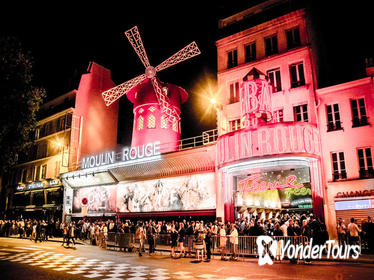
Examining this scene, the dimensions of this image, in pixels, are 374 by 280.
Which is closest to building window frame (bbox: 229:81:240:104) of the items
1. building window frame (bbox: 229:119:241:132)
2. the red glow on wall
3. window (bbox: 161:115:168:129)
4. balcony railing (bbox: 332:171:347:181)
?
building window frame (bbox: 229:119:241:132)

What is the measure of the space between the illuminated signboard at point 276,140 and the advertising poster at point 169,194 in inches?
194

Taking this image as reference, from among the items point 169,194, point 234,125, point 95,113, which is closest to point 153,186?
point 169,194

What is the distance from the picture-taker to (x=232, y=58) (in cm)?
2167

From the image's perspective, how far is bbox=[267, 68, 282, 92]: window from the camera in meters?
19.1

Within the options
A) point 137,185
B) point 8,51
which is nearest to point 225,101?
point 137,185

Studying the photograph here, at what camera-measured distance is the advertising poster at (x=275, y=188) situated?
17906mm

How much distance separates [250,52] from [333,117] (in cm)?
733

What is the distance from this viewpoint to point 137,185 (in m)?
24.8

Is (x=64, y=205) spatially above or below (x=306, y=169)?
below

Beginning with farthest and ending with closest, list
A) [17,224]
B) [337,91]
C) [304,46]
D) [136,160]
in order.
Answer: [17,224], [136,160], [304,46], [337,91]

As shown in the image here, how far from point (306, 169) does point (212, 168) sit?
609cm

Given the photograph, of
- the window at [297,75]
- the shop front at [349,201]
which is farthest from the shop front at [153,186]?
the shop front at [349,201]

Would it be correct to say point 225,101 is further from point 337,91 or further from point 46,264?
point 46,264

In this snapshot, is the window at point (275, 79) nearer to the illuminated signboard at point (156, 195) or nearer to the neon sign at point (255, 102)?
the neon sign at point (255, 102)
